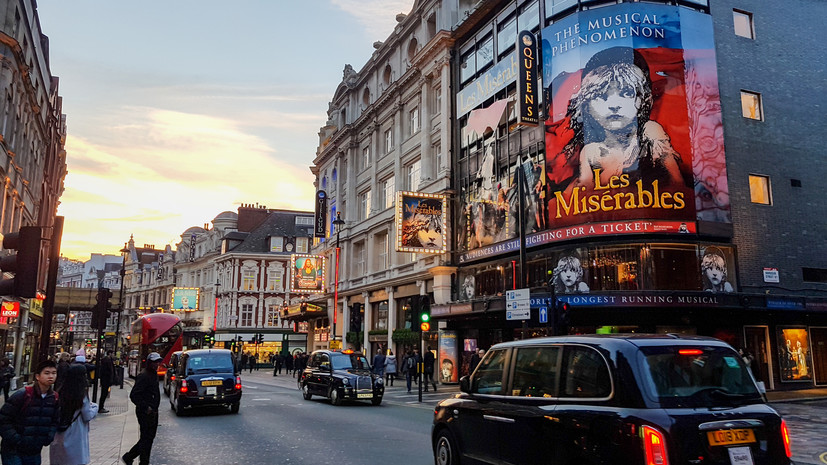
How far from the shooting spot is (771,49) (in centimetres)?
2684

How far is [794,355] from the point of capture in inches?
968

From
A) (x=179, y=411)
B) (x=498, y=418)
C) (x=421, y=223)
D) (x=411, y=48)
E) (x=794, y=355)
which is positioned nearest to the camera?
(x=498, y=418)

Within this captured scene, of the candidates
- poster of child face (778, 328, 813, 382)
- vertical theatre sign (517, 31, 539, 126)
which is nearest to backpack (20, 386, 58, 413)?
vertical theatre sign (517, 31, 539, 126)

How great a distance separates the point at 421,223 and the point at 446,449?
2319 cm

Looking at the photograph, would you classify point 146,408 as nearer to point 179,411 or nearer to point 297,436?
point 297,436

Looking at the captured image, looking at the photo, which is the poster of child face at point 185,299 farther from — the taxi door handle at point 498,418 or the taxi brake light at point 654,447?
the taxi brake light at point 654,447

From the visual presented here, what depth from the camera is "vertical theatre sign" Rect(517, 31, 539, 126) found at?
25094 millimetres

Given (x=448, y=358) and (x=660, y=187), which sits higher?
(x=660, y=187)

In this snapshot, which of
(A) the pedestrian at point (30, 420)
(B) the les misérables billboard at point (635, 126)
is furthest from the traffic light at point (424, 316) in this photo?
(A) the pedestrian at point (30, 420)

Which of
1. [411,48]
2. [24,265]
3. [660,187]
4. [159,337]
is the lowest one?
[159,337]

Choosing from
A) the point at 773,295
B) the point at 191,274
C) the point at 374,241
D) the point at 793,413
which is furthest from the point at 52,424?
the point at 191,274

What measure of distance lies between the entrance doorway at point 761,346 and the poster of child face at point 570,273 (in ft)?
23.2

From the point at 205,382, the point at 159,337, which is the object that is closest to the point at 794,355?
the point at 205,382

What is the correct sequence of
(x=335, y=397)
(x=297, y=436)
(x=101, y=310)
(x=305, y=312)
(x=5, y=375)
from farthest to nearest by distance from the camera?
1. (x=305, y=312)
2. (x=5, y=375)
3. (x=335, y=397)
4. (x=101, y=310)
5. (x=297, y=436)
